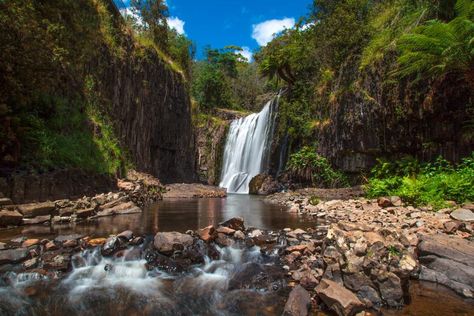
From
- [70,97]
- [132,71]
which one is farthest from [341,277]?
[132,71]

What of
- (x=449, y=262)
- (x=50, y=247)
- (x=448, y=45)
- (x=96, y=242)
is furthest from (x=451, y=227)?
(x=50, y=247)

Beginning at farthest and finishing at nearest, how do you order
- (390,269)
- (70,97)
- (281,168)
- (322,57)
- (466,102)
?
(281,168), (322,57), (70,97), (466,102), (390,269)

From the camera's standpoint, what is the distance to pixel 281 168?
70.7 ft

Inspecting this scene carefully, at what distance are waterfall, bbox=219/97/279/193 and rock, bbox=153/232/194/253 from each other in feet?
57.8

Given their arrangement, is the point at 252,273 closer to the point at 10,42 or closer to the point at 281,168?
the point at 10,42

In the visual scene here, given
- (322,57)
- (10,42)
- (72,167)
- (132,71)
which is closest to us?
(10,42)

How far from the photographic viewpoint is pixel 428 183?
9453 millimetres

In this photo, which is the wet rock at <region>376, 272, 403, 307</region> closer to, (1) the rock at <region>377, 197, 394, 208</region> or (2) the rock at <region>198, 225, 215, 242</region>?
(2) the rock at <region>198, 225, 215, 242</region>

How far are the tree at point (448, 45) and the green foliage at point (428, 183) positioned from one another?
2.66 metres

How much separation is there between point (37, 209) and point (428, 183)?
405 inches

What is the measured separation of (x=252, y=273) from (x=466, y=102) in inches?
389

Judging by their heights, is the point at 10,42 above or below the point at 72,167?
above

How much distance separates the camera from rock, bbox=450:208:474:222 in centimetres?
655

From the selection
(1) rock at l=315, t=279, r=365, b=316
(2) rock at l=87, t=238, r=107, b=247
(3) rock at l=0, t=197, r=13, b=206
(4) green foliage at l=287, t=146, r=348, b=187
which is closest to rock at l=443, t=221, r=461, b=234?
(1) rock at l=315, t=279, r=365, b=316
